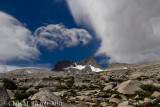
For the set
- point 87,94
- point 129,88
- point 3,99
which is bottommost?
point 87,94

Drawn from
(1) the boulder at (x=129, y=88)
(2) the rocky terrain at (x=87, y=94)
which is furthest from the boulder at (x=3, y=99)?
(1) the boulder at (x=129, y=88)

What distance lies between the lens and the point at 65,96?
15.2 metres

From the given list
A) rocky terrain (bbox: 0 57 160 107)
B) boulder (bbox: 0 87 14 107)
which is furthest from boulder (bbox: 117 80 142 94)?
boulder (bbox: 0 87 14 107)

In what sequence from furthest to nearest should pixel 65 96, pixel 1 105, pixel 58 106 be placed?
pixel 65 96, pixel 58 106, pixel 1 105

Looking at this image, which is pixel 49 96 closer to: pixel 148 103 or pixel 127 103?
pixel 127 103

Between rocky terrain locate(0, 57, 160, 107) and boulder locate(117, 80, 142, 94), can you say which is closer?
rocky terrain locate(0, 57, 160, 107)

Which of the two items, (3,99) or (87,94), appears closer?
(3,99)

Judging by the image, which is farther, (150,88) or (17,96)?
(150,88)

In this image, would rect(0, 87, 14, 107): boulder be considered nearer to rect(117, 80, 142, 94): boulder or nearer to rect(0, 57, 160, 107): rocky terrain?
rect(0, 57, 160, 107): rocky terrain

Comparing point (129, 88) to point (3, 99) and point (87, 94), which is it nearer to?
point (87, 94)

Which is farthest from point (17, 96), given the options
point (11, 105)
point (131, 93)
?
point (131, 93)

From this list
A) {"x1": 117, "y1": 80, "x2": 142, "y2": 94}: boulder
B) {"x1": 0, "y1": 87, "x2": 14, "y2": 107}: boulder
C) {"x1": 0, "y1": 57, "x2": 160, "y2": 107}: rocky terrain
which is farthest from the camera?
{"x1": 117, "y1": 80, "x2": 142, "y2": 94}: boulder

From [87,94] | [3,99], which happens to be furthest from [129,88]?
[3,99]

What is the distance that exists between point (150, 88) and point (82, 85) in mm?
10540
